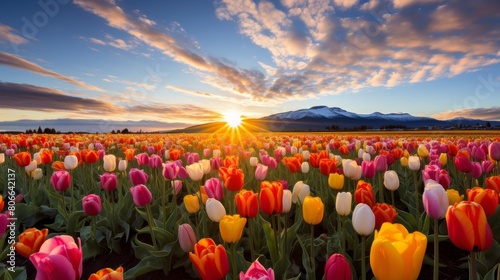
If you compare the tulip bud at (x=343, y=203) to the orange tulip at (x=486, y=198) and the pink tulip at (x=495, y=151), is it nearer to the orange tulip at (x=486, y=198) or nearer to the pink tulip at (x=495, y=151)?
the orange tulip at (x=486, y=198)

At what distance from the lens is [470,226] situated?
66.3 inches

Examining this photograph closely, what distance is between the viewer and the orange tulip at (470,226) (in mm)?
1655

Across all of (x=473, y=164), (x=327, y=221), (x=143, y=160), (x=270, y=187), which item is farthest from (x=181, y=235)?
(x=473, y=164)

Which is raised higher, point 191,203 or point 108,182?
point 108,182

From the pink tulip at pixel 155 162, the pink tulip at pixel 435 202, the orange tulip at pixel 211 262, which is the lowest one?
the orange tulip at pixel 211 262

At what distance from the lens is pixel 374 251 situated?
1.46 meters

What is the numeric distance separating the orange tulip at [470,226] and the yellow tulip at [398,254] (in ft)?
1.26

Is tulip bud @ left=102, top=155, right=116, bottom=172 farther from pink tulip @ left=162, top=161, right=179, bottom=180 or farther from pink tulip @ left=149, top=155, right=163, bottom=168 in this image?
pink tulip @ left=162, top=161, right=179, bottom=180

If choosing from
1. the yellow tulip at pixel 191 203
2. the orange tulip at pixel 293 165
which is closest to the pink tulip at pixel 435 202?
the yellow tulip at pixel 191 203

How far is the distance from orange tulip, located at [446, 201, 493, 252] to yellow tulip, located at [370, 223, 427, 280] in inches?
15.2

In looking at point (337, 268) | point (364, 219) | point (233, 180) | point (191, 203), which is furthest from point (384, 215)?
point (191, 203)

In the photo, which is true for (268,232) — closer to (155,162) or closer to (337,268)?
(337,268)

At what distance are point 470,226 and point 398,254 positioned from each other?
57 cm

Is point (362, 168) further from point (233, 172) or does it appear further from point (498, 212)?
point (233, 172)
